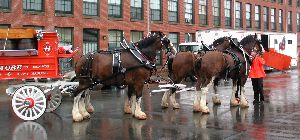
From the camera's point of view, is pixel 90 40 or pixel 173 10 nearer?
pixel 90 40

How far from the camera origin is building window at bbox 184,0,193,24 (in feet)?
128

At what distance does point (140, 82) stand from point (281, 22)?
156 feet

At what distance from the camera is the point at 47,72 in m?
11.9

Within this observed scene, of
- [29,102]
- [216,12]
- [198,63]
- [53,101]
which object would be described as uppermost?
[216,12]

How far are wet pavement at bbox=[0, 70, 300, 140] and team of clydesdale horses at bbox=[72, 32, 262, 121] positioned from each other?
43 centimetres

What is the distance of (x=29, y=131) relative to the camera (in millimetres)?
10219

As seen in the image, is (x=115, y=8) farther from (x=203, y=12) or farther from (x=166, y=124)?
(x=166, y=124)

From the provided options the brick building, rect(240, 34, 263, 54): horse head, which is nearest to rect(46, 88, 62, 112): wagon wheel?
rect(240, 34, 263, 54): horse head

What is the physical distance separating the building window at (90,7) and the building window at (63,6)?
4.10 ft

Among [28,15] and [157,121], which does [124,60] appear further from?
[28,15]

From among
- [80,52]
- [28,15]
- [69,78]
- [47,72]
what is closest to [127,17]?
[80,52]

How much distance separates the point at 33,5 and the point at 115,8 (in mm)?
7321

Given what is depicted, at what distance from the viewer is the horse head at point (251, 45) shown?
14.5m

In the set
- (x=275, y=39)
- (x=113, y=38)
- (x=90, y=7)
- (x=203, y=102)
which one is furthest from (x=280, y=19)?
(x=203, y=102)
